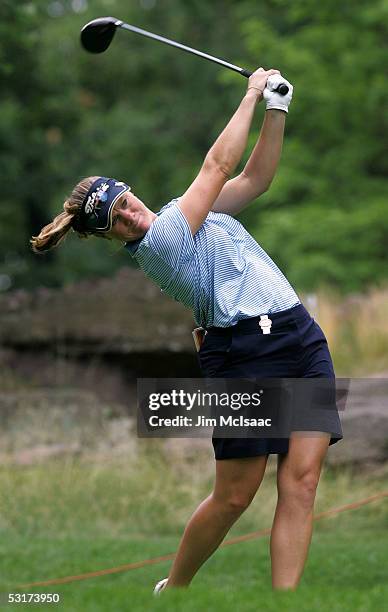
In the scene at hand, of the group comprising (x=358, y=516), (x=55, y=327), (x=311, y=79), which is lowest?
(x=358, y=516)

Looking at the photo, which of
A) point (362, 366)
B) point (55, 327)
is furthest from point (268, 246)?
point (362, 366)

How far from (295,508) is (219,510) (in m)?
0.34

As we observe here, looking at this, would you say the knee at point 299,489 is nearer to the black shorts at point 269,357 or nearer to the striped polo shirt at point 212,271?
the black shorts at point 269,357

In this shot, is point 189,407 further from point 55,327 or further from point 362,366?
point 55,327

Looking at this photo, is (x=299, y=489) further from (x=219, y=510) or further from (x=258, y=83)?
(x=258, y=83)

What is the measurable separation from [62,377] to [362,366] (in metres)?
3.53

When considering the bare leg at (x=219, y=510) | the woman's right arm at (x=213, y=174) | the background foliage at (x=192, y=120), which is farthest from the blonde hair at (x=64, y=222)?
the background foliage at (x=192, y=120)

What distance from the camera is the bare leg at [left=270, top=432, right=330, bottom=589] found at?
462 cm

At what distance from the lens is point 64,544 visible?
782 cm

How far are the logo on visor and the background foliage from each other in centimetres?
972

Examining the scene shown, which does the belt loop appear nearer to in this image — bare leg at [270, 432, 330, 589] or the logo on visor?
bare leg at [270, 432, 330, 589]

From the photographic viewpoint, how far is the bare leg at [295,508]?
15.2ft

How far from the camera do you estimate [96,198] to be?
15.6ft

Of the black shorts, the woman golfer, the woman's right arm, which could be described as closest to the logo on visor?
the woman golfer
